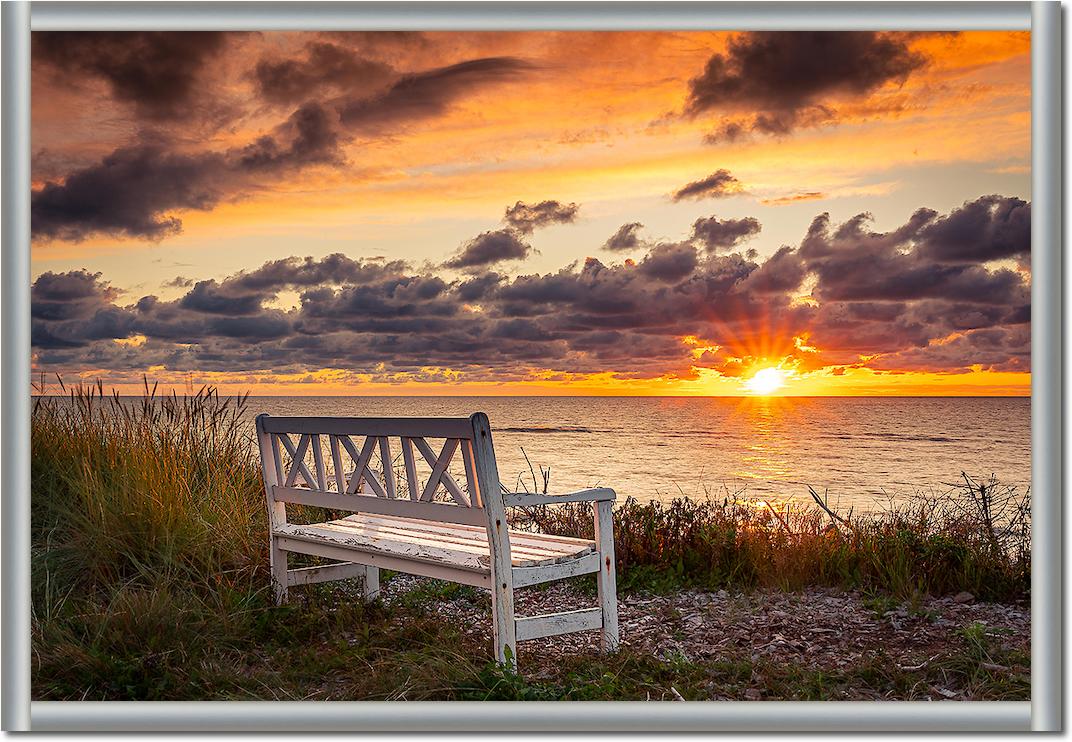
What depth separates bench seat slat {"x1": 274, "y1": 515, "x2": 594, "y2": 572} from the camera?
12.8 feet

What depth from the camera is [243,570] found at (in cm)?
516

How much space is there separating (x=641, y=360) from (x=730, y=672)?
1010 inches

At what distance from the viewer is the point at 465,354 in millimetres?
27109

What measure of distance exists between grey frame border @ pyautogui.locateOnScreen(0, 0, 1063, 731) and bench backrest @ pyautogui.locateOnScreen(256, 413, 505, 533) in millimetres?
841

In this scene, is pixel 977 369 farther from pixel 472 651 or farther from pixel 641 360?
pixel 641 360

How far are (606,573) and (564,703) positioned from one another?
940mm

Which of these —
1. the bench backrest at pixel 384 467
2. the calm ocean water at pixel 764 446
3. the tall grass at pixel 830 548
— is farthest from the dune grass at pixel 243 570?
the calm ocean water at pixel 764 446

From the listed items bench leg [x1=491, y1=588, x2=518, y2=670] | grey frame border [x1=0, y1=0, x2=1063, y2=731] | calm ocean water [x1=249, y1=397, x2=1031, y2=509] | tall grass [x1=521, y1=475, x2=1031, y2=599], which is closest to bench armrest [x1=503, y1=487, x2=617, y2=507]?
bench leg [x1=491, y1=588, x2=518, y2=670]

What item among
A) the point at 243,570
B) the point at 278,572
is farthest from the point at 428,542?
the point at 243,570

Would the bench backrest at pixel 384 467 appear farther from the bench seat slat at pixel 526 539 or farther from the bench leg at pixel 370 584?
the bench leg at pixel 370 584

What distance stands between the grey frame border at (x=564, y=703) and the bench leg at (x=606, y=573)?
927 mm

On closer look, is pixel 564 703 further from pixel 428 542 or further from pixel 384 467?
pixel 384 467

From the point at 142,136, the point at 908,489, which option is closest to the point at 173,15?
the point at 142,136

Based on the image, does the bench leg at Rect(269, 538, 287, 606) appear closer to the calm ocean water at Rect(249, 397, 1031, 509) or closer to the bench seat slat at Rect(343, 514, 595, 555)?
the bench seat slat at Rect(343, 514, 595, 555)
